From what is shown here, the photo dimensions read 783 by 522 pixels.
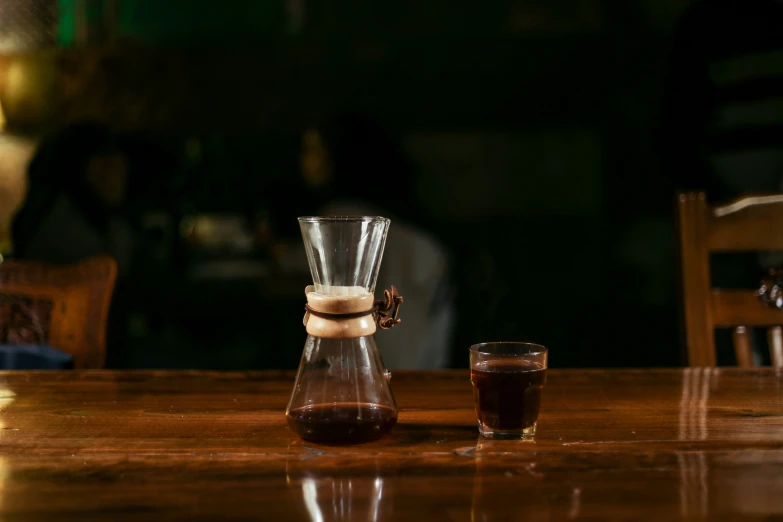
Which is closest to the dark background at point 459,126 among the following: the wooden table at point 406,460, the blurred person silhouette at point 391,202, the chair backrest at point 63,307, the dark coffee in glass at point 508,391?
the blurred person silhouette at point 391,202

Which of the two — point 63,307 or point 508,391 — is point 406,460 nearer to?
point 508,391

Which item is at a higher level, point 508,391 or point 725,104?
point 725,104

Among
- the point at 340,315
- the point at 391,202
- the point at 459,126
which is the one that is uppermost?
the point at 459,126

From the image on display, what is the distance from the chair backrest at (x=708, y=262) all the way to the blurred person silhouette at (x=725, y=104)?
3.64 ft

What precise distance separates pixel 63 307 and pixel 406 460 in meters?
0.90

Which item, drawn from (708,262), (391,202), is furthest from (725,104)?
(708,262)

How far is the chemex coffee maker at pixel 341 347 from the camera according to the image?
673 mm

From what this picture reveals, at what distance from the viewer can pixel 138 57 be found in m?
2.33

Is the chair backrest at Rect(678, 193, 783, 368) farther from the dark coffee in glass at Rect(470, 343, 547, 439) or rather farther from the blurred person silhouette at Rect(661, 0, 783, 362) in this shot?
the blurred person silhouette at Rect(661, 0, 783, 362)

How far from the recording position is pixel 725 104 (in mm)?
2299

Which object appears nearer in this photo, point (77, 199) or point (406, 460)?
point (406, 460)

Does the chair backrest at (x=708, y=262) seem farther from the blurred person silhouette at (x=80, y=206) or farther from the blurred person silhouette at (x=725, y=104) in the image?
the blurred person silhouette at (x=80, y=206)

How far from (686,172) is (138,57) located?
167 cm

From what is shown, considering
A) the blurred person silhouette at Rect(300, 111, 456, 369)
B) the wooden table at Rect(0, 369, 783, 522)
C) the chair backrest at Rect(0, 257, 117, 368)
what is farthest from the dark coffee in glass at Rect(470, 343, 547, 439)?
the blurred person silhouette at Rect(300, 111, 456, 369)
